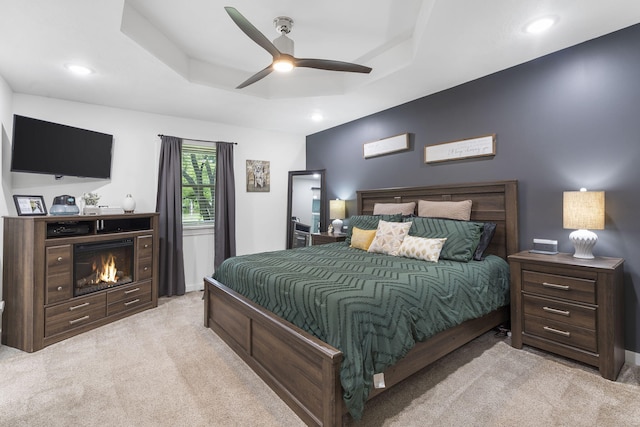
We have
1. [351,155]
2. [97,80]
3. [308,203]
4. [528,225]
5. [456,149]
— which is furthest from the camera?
[308,203]

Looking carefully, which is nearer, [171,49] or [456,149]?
[171,49]

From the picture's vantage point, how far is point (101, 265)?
3291 millimetres

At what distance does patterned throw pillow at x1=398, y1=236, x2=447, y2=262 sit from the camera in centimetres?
272

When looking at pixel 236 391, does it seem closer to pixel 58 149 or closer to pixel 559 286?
pixel 559 286

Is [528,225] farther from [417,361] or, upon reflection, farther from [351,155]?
[351,155]

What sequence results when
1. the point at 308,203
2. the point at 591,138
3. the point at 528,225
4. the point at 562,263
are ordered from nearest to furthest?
the point at 562,263 → the point at 591,138 → the point at 528,225 → the point at 308,203

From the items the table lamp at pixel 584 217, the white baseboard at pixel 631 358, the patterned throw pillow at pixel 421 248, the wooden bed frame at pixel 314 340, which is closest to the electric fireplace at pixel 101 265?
the wooden bed frame at pixel 314 340

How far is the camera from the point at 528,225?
2.88m

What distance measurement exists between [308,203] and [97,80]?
3.32 meters

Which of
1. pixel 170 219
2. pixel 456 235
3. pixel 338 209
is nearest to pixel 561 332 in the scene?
pixel 456 235

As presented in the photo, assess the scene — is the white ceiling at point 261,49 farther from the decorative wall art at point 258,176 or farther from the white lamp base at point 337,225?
the white lamp base at point 337,225

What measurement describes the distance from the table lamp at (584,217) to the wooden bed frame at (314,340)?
546 mm

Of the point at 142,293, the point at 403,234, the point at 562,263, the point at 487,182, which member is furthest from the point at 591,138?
the point at 142,293

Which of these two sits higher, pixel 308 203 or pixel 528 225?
pixel 308 203
